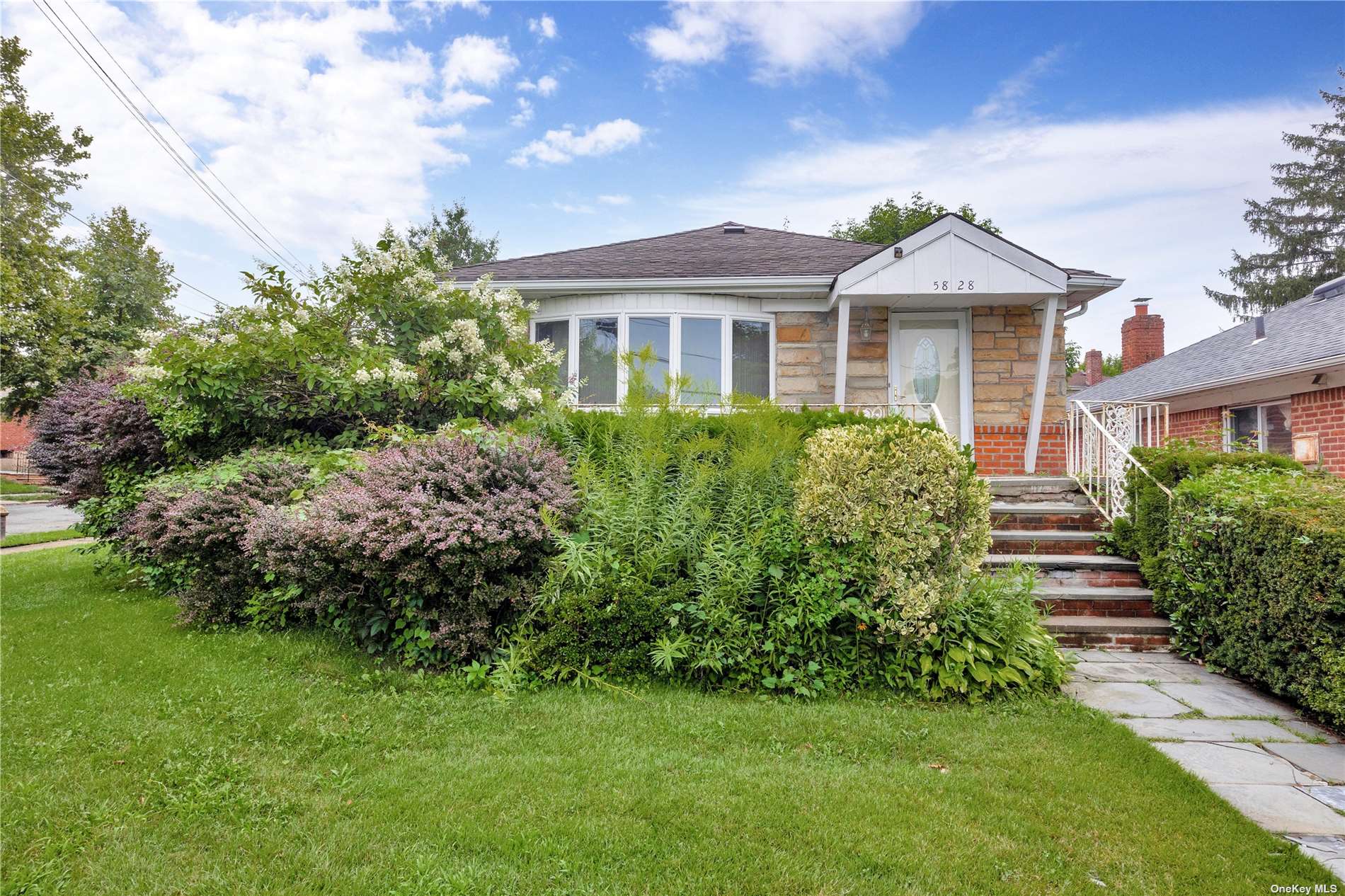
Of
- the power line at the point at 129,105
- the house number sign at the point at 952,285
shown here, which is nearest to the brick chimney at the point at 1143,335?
the house number sign at the point at 952,285

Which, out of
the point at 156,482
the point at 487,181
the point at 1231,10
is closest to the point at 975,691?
the point at 156,482

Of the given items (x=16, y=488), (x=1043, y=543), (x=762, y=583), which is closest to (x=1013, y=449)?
(x=1043, y=543)

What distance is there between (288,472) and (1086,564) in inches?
272

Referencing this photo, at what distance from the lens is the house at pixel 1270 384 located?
9078 mm

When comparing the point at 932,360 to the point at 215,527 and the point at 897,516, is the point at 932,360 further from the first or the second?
the point at 215,527

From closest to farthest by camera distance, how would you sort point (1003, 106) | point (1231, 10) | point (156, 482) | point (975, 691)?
point (975, 691) < point (156, 482) < point (1231, 10) < point (1003, 106)

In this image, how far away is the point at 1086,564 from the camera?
5.70m

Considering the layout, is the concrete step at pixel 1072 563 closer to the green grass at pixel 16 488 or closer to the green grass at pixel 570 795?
the green grass at pixel 570 795

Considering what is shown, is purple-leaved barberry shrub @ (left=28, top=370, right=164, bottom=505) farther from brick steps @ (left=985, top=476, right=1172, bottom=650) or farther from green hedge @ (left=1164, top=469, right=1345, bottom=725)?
green hedge @ (left=1164, top=469, right=1345, bottom=725)

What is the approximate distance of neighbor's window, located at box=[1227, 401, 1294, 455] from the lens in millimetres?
10227

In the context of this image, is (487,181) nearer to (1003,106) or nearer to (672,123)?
(672,123)

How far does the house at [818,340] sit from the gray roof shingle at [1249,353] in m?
3.60

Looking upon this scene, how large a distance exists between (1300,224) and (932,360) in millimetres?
28223

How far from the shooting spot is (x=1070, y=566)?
5.70m
